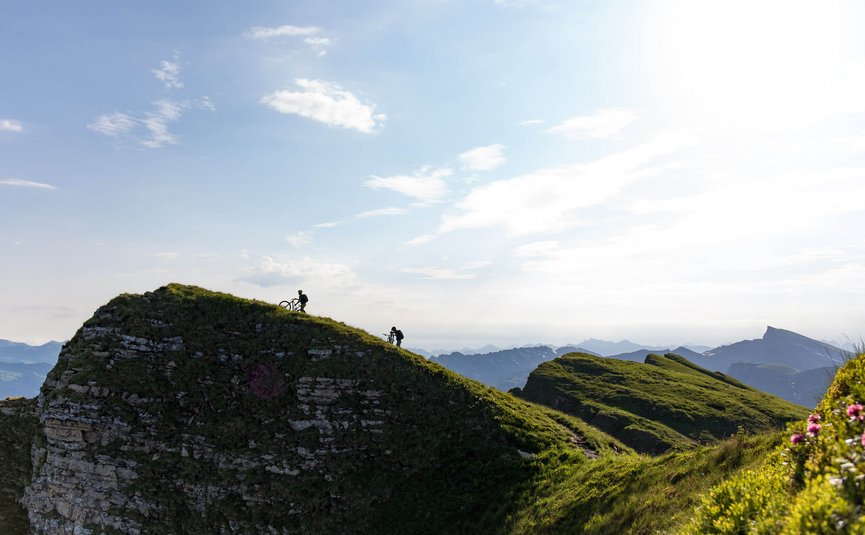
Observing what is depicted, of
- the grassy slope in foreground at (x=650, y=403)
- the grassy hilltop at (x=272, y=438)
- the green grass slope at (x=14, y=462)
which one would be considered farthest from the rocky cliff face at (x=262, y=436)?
the grassy slope in foreground at (x=650, y=403)

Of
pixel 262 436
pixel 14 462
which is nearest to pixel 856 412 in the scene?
pixel 262 436

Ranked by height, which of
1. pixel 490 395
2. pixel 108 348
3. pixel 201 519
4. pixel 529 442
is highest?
pixel 108 348

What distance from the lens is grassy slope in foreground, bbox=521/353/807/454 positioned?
145 ft

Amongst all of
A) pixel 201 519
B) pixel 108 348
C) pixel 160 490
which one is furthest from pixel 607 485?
pixel 108 348

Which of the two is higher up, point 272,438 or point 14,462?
point 272,438

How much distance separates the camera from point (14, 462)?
36.0 m

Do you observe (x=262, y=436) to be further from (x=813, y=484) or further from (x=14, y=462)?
(x=813, y=484)

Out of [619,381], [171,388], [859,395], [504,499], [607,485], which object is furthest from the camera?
[619,381]

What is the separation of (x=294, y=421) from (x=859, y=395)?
32986mm

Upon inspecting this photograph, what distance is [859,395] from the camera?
970 centimetres

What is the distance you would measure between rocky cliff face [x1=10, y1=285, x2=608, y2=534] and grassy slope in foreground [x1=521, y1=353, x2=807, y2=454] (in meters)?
13.5

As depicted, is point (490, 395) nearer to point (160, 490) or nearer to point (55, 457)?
point (160, 490)

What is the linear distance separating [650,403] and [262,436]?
4646cm

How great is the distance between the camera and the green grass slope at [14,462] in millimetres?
34375
